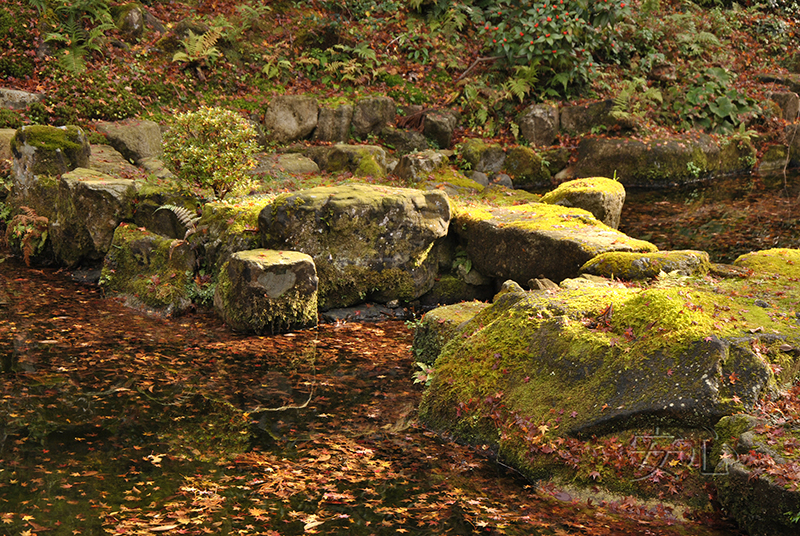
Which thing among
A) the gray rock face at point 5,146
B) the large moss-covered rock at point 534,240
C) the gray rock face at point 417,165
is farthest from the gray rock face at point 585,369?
the gray rock face at point 5,146

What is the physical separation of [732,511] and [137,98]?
625 inches

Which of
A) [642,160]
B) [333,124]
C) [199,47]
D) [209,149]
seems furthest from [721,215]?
[199,47]

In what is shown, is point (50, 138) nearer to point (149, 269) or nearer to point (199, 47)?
point (149, 269)

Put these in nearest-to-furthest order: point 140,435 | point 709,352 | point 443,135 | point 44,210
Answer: point 709,352 < point 140,435 < point 44,210 < point 443,135

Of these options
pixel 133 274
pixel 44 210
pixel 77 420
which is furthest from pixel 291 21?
pixel 77 420

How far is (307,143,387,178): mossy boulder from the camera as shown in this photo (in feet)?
48.5

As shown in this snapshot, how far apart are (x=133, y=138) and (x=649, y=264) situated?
1158 centimetres

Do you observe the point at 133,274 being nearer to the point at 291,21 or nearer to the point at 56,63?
the point at 56,63

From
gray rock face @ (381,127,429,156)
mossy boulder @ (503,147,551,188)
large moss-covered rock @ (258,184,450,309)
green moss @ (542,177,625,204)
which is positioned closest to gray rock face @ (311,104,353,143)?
gray rock face @ (381,127,429,156)

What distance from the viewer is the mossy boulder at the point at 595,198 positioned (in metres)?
12.2

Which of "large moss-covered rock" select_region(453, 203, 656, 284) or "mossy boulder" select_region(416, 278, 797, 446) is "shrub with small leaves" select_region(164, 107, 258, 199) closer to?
"large moss-covered rock" select_region(453, 203, 656, 284)

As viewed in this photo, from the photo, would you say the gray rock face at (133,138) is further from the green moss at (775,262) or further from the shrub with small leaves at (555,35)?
the green moss at (775,262)

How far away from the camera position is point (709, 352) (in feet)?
17.2

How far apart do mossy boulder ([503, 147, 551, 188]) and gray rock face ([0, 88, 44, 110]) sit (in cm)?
1148
